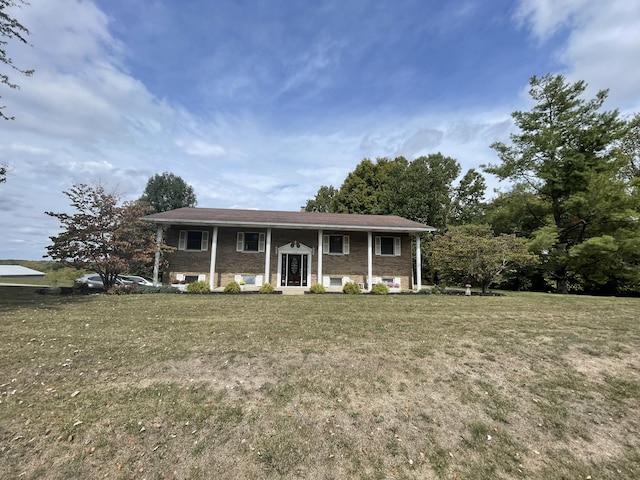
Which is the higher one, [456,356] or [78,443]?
[456,356]

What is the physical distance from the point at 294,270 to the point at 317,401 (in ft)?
47.3

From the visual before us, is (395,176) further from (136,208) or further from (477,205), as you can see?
(136,208)

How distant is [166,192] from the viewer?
1560 inches

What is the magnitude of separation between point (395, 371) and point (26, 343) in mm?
6606

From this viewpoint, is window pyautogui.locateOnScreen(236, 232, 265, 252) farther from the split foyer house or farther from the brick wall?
the brick wall

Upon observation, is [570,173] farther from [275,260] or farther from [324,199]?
[324,199]

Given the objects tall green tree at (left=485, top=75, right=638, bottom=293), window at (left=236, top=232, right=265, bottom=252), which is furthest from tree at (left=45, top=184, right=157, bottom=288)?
tall green tree at (left=485, top=75, right=638, bottom=293)

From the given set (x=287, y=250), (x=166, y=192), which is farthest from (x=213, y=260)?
(x=166, y=192)

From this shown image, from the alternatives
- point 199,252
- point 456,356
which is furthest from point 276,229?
point 456,356

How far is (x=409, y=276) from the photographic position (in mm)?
19094

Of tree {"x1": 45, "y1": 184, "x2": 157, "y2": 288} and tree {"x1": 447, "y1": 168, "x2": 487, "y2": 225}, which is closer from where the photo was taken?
tree {"x1": 45, "y1": 184, "x2": 157, "y2": 288}

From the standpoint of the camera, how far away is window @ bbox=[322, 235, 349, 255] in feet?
62.1

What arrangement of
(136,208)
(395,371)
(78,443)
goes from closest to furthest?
(78,443) → (395,371) → (136,208)

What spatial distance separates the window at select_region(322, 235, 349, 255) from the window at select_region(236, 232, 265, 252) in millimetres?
3613
